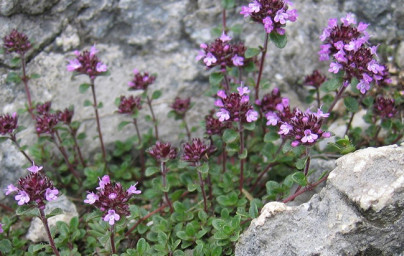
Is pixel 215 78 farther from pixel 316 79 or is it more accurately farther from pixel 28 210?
pixel 28 210

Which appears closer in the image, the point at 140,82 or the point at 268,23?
the point at 268,23

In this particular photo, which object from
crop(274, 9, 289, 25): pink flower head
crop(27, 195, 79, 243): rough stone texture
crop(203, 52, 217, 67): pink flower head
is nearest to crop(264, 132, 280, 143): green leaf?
crop(203, 52, 217, 67): pink flower head

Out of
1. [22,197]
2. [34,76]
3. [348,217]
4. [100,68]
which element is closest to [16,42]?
[34,76]

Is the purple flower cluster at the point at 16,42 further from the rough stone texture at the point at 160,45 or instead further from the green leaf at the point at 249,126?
the green leaf at the point at 249,126

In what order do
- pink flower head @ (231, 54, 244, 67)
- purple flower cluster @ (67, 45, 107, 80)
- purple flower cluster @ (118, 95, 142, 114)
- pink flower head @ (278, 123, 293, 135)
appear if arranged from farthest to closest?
1. purple flower cluster @ (118, 95, 142, 114)
2. purple flower cluster @ (67, 45, 107, 80)
3. pink flower head @ (231, 54, 244, 67)
4. pink flower head @ (278, 123, 293, 135)

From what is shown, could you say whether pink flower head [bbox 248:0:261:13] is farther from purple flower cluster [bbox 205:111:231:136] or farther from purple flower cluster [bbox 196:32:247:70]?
purple flower cluster [bbox 205:111:231:136]

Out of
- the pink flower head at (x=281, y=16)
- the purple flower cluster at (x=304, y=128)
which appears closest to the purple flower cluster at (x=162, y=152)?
the purple flower cluster at (x=304, y=128)
